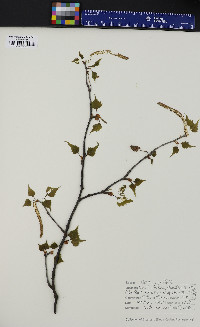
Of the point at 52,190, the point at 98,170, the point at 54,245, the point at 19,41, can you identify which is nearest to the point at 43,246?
the point at 54,245

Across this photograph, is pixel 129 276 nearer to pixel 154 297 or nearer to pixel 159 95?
pixel 154 297

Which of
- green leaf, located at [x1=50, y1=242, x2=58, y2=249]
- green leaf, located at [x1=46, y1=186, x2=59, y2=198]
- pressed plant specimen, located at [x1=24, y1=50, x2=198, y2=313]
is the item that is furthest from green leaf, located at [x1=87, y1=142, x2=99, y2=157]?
green leaf, located at [x1=50, y1=242, x2=58, y2=249]

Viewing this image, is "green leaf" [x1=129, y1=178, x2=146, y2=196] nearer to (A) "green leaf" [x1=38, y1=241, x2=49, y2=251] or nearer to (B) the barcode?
(A) "green leaf" [x1=38, y1=241, x2=49, y2=251]

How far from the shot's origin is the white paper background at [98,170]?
3.19 feet

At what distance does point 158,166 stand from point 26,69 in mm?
532

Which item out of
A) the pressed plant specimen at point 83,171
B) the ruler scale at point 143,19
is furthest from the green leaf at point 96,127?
the ruler scale at point 143,19

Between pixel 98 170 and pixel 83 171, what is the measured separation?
5 centimetres

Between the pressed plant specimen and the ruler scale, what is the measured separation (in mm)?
99

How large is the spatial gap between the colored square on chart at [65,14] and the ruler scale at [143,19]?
0.03 meters

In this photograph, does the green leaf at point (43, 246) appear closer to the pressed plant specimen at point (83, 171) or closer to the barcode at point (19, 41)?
the pressed plant specimen at point (83, 171)

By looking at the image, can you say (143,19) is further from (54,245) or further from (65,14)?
(54,245)

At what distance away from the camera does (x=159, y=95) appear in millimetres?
1007

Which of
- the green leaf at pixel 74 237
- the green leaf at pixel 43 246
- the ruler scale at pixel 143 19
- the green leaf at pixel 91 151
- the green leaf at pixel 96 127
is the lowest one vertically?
the green leaf at pixel 43 246

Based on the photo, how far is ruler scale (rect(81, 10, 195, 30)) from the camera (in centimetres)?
100
